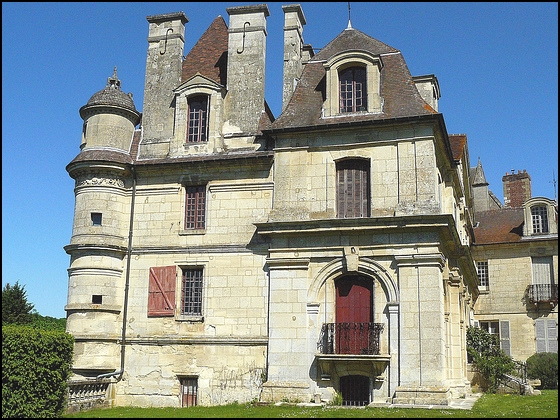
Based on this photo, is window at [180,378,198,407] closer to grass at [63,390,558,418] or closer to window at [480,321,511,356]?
grass at [63,390,558,418]

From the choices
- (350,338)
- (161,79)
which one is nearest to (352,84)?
(161,79)

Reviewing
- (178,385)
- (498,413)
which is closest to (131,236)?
(178,385)

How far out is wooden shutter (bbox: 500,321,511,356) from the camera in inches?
1213

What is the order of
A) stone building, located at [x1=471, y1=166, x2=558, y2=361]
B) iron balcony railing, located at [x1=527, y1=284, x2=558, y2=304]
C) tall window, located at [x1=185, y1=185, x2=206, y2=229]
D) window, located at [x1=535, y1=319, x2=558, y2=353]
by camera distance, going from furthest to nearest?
stone building, located at [x1=471, y1=166, x2=558, y2=361], iron balcony railing, located at [x1=527, y1=284, x2=558, y2=304], window, located at [x1=535, y1=319, x2=558, y2=353], tall window, located at [x1=185, y1=185, x2=206, y2=229]

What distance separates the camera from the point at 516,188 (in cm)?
3694

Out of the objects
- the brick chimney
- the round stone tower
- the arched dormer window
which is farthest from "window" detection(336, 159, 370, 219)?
the brick chimney

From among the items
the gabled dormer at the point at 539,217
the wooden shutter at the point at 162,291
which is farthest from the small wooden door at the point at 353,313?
the gabled dormer at the point at 539,217

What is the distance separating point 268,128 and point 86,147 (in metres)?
5.87

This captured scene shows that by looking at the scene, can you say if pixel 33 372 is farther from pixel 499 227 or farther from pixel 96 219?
pixel 499 227

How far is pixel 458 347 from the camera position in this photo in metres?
20.1

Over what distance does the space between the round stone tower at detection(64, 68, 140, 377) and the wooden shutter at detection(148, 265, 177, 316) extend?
978mm

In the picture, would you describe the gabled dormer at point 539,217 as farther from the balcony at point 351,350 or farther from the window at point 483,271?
the balcony at point 351,350

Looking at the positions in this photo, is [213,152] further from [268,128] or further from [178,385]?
[178,385]

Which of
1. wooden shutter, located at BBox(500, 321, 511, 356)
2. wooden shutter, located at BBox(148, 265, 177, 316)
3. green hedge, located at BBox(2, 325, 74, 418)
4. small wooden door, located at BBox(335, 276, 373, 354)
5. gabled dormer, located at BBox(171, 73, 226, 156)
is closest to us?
green hedge, located at BBox(2, 325, 74, 418)
